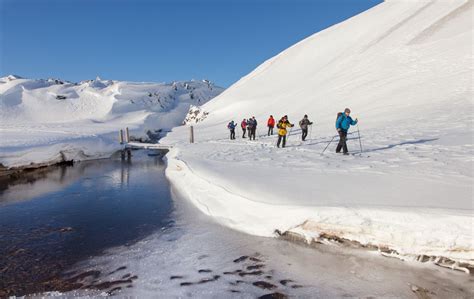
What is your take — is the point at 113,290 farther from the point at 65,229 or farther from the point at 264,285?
the point at 65,229

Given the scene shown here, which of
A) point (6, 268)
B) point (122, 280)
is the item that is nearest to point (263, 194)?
point (122, 280)

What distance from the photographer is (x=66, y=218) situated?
8.59 meters

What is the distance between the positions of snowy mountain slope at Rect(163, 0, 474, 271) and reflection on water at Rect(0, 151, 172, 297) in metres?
1.54

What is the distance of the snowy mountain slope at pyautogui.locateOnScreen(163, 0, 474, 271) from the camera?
567 centimetres

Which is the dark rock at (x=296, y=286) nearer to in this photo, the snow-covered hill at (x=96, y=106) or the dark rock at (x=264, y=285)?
the dark rock at (x=264, y=285)

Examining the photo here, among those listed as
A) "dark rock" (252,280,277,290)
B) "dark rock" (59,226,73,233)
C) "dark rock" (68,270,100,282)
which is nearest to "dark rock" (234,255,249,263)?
"dark rock" (252,280,277,290)

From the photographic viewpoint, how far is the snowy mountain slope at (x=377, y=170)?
5672 millimetres

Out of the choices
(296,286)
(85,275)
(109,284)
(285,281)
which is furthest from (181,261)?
(296,286)

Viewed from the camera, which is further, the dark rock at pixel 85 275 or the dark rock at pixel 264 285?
the dark rock at pixel 85 275

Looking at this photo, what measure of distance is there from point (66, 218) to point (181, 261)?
4.48 m

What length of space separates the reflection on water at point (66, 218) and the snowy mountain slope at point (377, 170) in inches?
60.6

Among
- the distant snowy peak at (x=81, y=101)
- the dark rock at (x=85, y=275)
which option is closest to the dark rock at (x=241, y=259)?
the dark rock at (x=85, y=275)

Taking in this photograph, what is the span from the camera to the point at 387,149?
1266cm

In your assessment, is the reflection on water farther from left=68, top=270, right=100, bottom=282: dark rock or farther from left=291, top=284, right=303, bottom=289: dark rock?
left=291, top=284, right=303, bottom=289: dark rock
